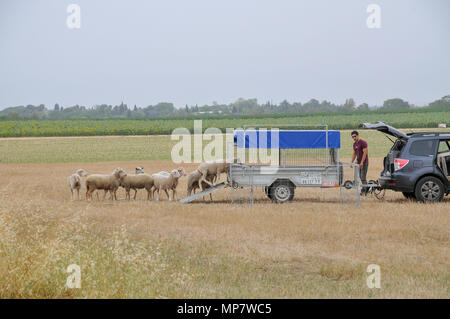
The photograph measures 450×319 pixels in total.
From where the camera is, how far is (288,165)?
58.2 ft

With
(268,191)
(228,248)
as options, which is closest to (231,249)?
(228,248)

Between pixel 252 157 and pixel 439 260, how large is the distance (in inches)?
323

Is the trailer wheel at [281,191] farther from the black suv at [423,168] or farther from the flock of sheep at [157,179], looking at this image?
the black suv at [423,168]

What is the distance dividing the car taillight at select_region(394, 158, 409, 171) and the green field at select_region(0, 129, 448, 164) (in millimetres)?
24385

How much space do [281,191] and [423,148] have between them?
15.1 ft

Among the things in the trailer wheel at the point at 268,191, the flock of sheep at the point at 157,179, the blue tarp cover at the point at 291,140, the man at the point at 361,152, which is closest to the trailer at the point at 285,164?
the blue tarp cover at the point at 291,140

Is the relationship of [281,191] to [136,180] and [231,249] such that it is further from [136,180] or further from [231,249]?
[231,249]

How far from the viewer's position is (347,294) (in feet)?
26.8

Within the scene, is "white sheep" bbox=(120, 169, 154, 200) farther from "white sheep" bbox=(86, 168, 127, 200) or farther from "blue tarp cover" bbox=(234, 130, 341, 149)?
"blue tarp cover" bbox=(234, 130, 341, 149)

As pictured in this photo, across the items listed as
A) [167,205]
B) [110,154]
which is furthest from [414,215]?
[110,154]

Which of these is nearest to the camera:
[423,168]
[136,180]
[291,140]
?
[423,168]

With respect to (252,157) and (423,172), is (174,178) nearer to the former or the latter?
(252,157)

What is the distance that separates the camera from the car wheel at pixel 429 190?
17.0 metres

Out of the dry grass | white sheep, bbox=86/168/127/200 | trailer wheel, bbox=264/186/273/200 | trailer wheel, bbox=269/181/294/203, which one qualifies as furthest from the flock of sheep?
trailer wheel, bbox=269/181/294/203
